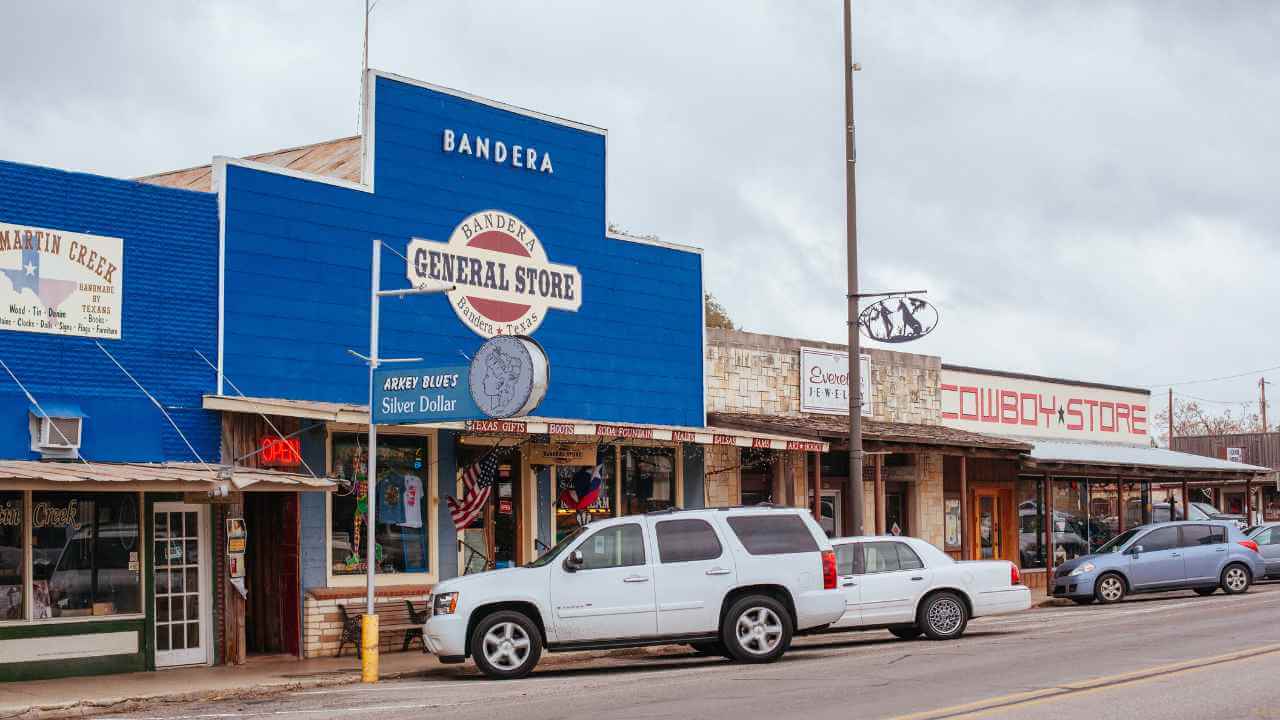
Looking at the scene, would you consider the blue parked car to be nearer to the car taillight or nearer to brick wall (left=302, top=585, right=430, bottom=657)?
the car taillight

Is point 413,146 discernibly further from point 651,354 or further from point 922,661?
point 922,661

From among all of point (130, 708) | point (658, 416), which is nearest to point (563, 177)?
point (658, 416)

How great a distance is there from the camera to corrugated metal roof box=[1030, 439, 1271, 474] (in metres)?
31.7

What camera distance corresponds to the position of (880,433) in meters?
26.5

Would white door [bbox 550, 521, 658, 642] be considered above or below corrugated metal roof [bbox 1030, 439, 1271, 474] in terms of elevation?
below

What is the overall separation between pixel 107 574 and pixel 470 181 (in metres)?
7.85

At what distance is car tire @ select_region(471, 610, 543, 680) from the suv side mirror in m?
0.71

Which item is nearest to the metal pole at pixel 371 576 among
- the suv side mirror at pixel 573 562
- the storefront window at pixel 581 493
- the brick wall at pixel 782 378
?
the suv side mirror at pixel 573 562

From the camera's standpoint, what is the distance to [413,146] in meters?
21.5

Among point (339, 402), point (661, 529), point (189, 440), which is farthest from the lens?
point (339, 402)

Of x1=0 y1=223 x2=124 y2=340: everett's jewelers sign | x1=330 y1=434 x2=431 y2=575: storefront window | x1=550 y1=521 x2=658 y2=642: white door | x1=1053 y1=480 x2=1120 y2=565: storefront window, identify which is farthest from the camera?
x1=1053 y1=480 x2=1120 y2=565: storefront window

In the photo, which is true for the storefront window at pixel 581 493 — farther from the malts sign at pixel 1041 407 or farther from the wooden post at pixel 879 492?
the malts sign at pixel 1041 407

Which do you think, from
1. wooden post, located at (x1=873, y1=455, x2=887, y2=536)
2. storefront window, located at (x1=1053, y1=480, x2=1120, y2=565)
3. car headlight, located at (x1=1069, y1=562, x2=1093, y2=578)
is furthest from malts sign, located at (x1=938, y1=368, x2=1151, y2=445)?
car headlight, located at (x1=1069, y1=562, x2=1093, y2=578)

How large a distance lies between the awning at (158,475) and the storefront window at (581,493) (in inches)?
244
